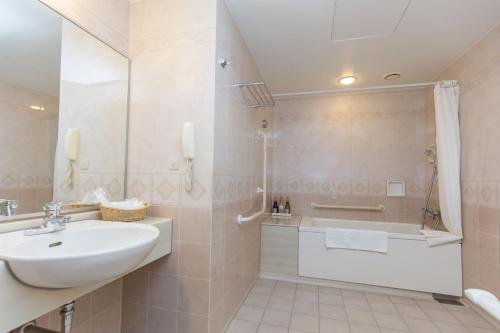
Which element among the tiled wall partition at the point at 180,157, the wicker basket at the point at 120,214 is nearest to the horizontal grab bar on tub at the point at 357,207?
the tiled wall partition at the point at 180,157

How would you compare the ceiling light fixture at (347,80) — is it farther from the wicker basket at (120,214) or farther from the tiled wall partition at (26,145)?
the tiled wall partition at (26,145)

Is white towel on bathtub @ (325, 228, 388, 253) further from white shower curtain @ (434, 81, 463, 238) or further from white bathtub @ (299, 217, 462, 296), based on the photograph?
white shower curtain @ (434, 81, 463, 238)

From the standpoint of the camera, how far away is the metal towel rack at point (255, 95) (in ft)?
6.49

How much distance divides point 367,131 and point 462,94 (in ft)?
3.32

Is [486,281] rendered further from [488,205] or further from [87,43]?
[87,43]

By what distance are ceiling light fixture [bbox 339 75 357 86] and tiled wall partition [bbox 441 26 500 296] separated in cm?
92

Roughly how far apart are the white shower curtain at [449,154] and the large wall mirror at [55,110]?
2729 mm

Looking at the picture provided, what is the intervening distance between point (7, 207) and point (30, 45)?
78 centimetres

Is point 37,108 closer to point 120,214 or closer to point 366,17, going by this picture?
point 120,214

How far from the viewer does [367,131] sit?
9.91ft

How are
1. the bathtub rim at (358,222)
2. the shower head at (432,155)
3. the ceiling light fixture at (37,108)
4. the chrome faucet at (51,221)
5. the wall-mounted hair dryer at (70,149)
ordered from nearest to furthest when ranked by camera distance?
the chrome faucet at (51,221), the ceiling light fixture at (37,108), the wall-mounted hair dryer at (70,149), the bathtub rim at (358,222), the shower head at (432,155)

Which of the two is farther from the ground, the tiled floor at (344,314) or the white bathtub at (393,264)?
the white bathtub at (393,264)

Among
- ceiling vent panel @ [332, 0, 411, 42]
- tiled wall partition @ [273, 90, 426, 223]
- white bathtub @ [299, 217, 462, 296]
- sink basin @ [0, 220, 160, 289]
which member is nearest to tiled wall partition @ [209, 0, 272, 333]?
sink basin @ [0, 220, 160, 289]

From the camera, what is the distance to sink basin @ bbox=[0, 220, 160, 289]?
0.68 m
